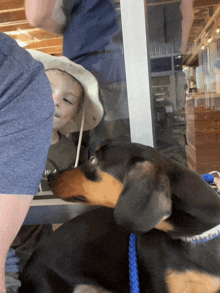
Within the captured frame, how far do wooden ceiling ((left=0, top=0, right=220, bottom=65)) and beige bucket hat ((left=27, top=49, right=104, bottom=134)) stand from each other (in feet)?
0.13

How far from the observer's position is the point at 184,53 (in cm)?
93

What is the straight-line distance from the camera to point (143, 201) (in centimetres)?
56

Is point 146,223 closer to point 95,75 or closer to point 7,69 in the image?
point 7,69

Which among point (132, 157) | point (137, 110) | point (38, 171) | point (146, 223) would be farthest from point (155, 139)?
point (38, 171)

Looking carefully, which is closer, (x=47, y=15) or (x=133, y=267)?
(x=133, y=267)

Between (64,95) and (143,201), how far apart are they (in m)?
0.54

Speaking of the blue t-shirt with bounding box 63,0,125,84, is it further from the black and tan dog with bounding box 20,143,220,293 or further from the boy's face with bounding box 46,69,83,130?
the black and tan dog with bounding box 20,143,220,293

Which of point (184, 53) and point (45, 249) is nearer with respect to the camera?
point (45, 249)

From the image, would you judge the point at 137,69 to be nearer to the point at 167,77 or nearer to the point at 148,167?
the point at 167,77

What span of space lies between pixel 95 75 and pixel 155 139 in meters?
0.30

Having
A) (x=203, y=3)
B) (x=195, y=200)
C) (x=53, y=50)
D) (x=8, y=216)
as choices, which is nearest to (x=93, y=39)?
(x=53, y=50)

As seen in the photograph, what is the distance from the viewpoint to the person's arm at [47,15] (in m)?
0.94

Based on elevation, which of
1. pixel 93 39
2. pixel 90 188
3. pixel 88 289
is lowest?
pixel 88 289

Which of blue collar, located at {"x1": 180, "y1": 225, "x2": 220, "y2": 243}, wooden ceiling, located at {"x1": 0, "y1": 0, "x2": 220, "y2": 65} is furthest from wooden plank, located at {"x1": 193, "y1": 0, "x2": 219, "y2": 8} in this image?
blue collar, located at {"x1": 180, "y1": 225, "x2": 220, "y2": 243}
